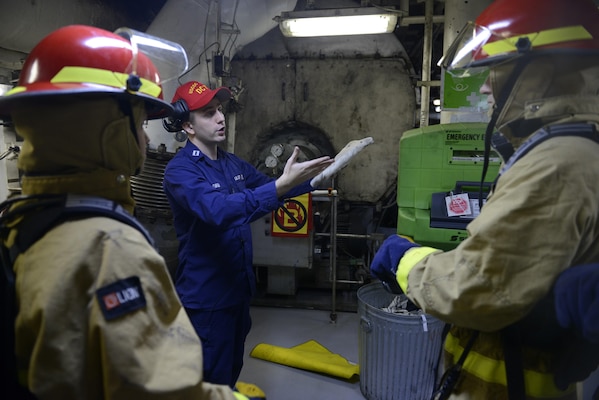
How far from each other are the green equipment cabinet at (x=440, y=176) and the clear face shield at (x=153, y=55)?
49.4 inches

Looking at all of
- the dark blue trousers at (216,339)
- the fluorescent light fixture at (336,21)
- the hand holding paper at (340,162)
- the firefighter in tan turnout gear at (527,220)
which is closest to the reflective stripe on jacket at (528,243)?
the firefighter in tan turnout gear at (527,220)

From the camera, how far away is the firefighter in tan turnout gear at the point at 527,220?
2.55 ft

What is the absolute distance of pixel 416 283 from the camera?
37.7 inches

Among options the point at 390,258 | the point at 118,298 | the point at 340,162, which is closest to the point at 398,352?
the point at 340,162


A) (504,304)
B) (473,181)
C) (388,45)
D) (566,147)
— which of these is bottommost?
(504,304)

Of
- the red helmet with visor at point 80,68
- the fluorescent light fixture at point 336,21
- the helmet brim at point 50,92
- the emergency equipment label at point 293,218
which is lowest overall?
the emergency equipment label at point 293,218

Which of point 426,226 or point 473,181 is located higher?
point 473,181

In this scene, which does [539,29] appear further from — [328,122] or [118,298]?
[328,122]

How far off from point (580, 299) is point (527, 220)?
17cm

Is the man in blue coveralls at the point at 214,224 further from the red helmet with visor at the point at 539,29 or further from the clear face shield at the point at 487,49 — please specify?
the red helmet with visor at the point at 539,29

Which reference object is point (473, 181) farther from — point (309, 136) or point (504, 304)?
point (309, 136)

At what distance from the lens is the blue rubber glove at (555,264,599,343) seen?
0.70 m

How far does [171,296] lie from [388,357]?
185cm

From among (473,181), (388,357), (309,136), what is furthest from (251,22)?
(388,357)
